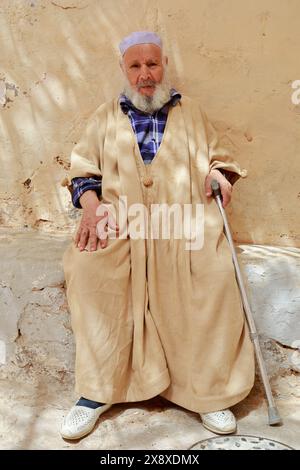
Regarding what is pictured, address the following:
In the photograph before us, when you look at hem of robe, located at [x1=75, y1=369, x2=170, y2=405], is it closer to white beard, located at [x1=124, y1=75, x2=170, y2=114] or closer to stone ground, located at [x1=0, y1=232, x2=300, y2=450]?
stone ground, located at [x1=0, y1=232, x2=300, y2=450]

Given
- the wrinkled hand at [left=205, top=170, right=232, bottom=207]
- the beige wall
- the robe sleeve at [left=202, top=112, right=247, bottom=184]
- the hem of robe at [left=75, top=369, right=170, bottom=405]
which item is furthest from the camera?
the beige wall

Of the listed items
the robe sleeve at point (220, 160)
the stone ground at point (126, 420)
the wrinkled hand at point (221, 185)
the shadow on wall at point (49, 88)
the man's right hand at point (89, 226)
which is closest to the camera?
the stone ground at point (126, 420)

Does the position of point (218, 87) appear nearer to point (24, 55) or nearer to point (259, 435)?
point (24, 55)

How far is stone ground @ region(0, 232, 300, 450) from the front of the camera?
99.7 inches

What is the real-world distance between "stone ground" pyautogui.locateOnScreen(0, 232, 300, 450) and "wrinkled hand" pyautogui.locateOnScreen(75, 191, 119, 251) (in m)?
0.34

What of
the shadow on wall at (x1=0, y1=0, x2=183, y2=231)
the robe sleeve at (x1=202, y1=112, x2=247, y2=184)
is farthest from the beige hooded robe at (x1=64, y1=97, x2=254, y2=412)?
the shadow on wall at (x1=0, y1=0, x2=183, y2=231)

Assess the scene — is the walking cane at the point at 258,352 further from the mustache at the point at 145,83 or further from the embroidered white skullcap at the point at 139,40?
the embroidered white skullcap at the point at 139,40

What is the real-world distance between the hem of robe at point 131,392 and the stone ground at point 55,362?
10cm

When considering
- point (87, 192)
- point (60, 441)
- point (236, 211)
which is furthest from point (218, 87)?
point (60, 441)

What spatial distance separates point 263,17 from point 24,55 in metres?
1.41

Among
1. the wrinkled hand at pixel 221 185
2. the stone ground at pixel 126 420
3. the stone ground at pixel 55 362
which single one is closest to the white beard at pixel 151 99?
the wrinkled hand at pixel 221 185

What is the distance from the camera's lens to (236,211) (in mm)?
3340

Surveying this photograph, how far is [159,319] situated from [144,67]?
4.17ft

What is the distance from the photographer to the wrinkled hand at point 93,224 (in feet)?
8.54
